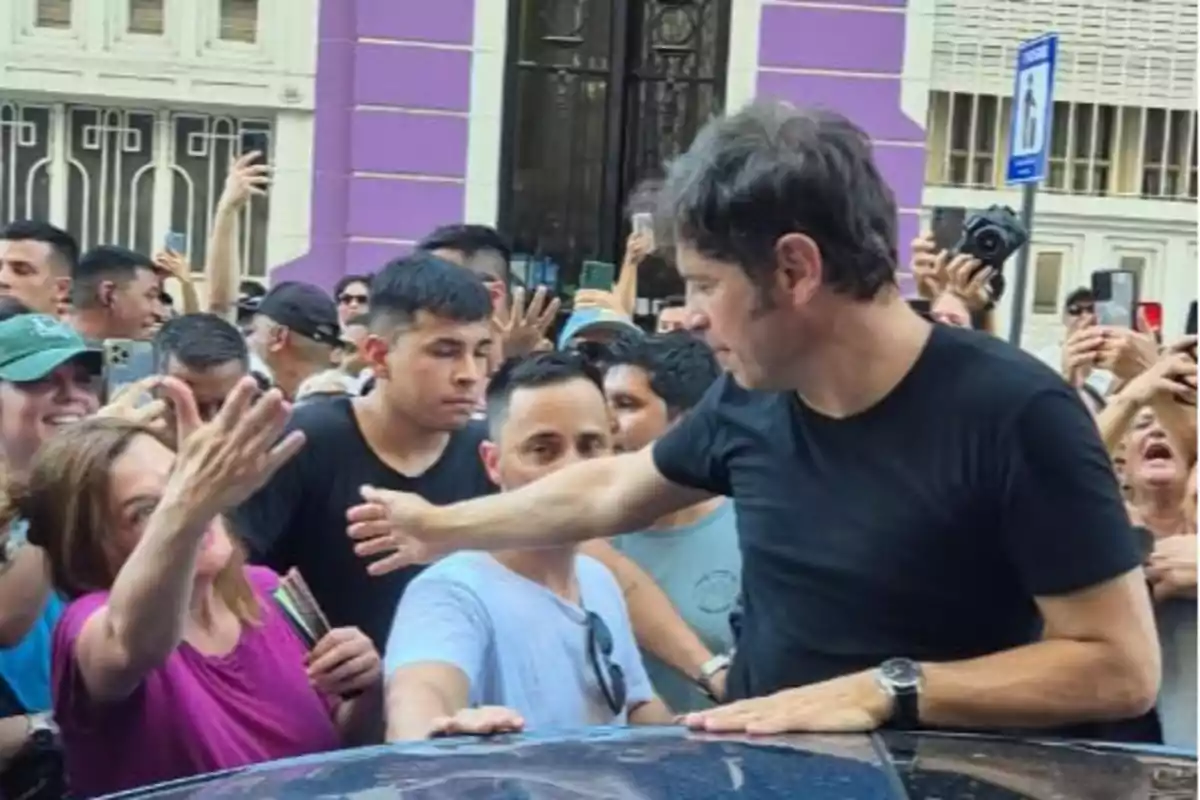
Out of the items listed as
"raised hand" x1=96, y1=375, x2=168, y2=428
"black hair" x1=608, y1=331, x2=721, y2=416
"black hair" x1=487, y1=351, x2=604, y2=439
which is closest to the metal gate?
"black hair" x1=608, y1=331, x2=721, y2=416

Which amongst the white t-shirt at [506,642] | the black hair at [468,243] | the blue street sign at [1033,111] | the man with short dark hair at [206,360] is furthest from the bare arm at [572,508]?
the blue street sign at [1033,111]

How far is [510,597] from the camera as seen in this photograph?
2.66 metres

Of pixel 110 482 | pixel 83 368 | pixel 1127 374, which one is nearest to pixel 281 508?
pixel 83 368

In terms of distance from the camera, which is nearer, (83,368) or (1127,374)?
(83,368)

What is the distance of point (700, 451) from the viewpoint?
244 cm

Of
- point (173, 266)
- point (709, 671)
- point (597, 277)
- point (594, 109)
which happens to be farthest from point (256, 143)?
point (709, 671)

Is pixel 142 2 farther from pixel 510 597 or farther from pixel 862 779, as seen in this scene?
pixel 862 779

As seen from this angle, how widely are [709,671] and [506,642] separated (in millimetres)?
682

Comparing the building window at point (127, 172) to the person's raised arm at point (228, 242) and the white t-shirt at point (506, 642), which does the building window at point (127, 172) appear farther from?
the white t-shirt at point (506, 642)

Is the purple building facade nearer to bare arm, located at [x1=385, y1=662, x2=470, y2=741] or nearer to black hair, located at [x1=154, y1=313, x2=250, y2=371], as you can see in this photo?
Answer: black hair, located at [x1=154, y1=313, x2=250, y2=371]

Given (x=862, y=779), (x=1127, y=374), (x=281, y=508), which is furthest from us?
(x=1127, y=374)

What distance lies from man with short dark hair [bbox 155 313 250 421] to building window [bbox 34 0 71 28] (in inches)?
259

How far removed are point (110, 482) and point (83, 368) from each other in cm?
129

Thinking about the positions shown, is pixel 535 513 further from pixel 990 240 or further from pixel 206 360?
pixel 990 240
